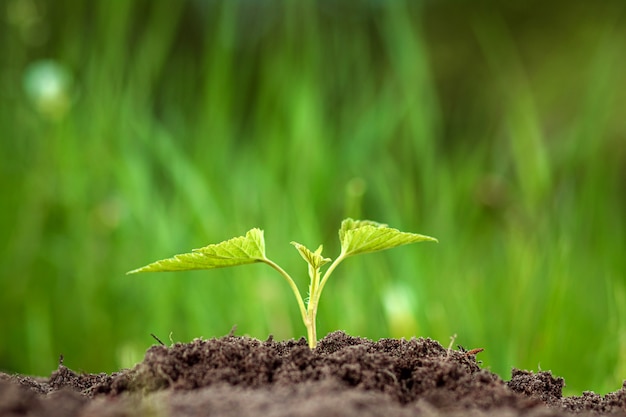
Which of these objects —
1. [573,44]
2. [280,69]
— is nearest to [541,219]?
[280,69]

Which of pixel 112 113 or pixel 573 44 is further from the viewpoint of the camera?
pixel 573 44

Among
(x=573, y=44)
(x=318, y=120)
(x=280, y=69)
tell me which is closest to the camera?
(x=318, y=120)

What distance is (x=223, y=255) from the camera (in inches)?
39.6

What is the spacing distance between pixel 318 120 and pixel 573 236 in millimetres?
933

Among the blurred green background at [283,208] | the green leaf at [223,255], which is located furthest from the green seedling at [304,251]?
the blurred green background at [283,208]

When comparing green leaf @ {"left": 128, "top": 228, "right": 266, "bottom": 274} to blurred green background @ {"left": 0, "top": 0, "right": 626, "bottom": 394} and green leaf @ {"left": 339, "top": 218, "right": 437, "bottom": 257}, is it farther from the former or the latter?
blurred green background @ {"left": 0, "top": 0, "right": 626, "bottom": 394}

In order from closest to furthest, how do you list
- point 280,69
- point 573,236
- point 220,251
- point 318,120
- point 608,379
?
point 220,251 → point 608,379 → point 573,236 → point 318,120 → point 280,69

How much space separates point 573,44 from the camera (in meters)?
5.17

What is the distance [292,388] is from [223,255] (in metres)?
0.21

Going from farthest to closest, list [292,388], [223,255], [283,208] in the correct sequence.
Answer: [283,208] → [223,255] → [292,388]

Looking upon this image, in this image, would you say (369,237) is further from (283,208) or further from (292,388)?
(283,208)

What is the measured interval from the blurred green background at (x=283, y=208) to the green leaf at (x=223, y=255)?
0.96 meters

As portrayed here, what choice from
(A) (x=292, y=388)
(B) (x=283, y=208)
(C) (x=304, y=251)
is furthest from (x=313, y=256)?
(B) (x=283, y=208)

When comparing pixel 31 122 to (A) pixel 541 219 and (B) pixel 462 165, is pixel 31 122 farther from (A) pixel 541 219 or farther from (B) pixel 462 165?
(A) pixel 541 219
